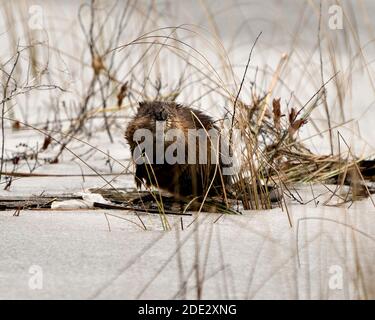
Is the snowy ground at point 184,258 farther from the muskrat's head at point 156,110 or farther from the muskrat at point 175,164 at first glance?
the muskrat's head at point 156,110

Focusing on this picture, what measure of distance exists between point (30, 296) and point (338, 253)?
0.83 metres

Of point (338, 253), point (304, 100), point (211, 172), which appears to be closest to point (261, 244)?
point (338, 253)

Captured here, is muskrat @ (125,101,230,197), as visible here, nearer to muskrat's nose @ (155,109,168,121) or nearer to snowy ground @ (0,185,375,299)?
muskrat's nose @ (155,109,168,121)

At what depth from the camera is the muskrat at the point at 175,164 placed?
269cm

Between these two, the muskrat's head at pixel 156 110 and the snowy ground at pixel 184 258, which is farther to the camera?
the muskrat's head at pixel 156 110

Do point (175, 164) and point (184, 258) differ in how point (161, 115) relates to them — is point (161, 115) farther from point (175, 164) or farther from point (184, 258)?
point (184, 258)

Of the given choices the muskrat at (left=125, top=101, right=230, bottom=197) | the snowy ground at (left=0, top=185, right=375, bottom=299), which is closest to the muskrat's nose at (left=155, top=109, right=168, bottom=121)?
the muskrat at (left=125, top=101, right=230, bottom=197)

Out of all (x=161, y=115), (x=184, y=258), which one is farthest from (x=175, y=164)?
(x=184, y=258)

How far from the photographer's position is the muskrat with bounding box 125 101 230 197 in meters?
2.69

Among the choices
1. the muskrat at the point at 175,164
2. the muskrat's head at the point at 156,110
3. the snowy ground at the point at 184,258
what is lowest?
the snowy ground at the point at 184,258

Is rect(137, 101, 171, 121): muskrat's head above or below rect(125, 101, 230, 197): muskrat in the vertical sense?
above

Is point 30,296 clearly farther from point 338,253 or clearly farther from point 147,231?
point 338,253

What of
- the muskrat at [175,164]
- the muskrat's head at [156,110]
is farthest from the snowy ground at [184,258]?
the muskrat's head at [156,110]

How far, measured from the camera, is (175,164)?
2725 millimetres
